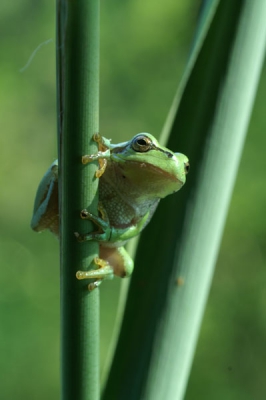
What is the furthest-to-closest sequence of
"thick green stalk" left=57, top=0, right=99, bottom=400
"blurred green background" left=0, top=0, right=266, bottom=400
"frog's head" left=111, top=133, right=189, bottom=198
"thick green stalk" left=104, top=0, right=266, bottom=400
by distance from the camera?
"blurred green background" left=0, top=0, right=266, bottom=400 → "frog's head" left=111, top=133, right=189, bottom=198 → "thick green stalk" left=104, top=0, right=266, bottom=400 → "thick green stalk" left=57, top=0, right=99, bottom=400

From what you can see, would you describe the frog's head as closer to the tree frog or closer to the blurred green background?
the tree frog

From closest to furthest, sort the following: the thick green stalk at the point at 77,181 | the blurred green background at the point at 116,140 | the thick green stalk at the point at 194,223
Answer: the thick green stalk at the point at 77,181, the thick green stalk at the point at 194,223, the blurred green background at the point at 116,140

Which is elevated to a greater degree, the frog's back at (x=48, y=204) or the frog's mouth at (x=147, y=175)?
the frog's mouth at (x=147, y=175)

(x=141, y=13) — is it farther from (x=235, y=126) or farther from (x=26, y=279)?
(x=235, y=126)

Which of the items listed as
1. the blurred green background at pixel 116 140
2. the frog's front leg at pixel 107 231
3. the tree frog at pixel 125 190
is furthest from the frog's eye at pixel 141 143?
the blurred green background at pixel 116 140

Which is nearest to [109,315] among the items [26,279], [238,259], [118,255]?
[26,279]

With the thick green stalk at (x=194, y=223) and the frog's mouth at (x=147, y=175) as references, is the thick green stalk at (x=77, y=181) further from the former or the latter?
A: the frog's mouth at (x=147, y=175)

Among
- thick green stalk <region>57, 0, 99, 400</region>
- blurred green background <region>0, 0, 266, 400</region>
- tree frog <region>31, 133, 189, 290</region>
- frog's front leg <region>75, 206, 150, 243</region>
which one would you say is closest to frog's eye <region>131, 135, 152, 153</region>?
tree frog <region>31, 133, 189, 290</region>

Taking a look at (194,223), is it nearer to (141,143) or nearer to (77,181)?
(77,181)

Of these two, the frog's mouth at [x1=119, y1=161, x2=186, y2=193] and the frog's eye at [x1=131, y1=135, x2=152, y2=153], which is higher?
the frog's eye at [x1=131, y1=135, x2=152, y2=153]
